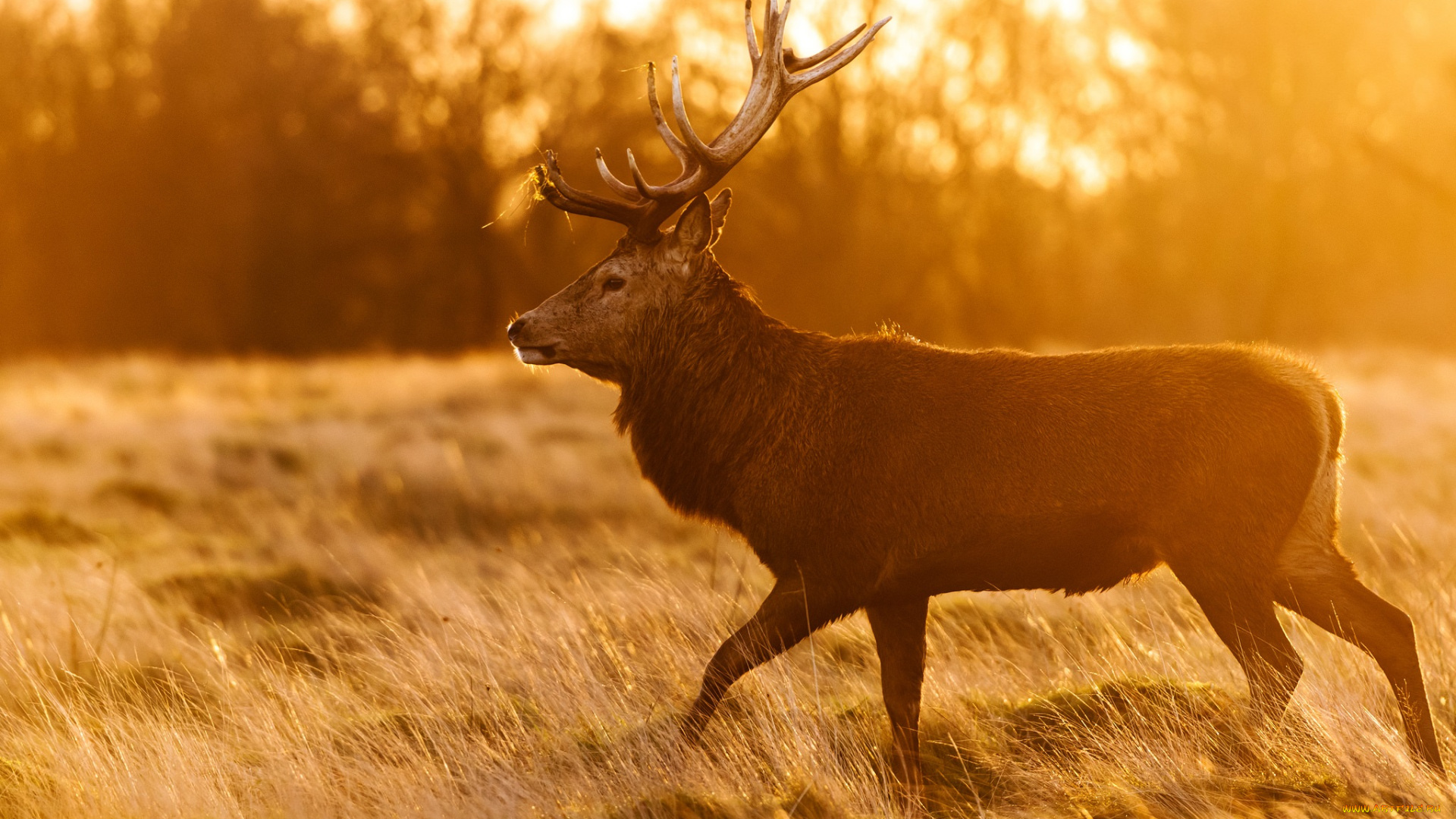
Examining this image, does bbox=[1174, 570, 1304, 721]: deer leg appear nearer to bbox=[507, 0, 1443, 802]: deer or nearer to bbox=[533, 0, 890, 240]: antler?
bbox=[507, 0, 1443, 802]: deer

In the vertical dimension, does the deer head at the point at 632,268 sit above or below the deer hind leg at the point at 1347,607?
above

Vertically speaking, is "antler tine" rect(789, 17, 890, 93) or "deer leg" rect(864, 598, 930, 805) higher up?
"antler tine" rect(789, 17, 890, 93)

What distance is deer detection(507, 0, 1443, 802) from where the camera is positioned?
16.8ft

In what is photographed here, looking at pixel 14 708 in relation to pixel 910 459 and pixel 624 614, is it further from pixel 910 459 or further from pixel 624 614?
pixel 910 459

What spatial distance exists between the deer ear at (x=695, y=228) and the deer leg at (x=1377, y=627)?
2742 mm

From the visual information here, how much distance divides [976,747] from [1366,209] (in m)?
36.5


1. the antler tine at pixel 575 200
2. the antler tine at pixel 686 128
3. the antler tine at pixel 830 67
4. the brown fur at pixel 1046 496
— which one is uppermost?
the antler tine at pixel 830 67

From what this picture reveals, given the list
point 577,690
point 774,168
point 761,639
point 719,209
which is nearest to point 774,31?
point 719,209

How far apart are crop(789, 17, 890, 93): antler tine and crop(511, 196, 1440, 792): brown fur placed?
145cm

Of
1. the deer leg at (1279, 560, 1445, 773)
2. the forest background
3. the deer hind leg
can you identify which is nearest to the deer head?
the deer hind leg

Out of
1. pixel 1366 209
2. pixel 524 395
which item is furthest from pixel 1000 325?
pixel 524 395

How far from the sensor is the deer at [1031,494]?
16.8 feet

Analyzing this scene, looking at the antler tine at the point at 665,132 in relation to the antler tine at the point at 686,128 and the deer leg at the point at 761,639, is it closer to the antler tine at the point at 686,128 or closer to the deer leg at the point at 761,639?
the antler tine at the point at 686,128

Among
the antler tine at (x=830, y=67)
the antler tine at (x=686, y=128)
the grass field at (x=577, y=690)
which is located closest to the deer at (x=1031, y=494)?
the grass field at (x=577, y=690)
